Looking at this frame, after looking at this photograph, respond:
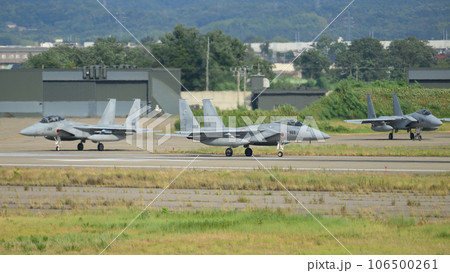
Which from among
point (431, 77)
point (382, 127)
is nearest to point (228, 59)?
point (431, 77)

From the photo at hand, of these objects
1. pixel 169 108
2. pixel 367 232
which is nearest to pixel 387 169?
pixel 367 232

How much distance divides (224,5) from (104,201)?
95.4m

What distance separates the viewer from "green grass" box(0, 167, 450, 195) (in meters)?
26.9

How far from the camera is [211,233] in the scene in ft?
56.5

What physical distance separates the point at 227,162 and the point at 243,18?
66423 mm

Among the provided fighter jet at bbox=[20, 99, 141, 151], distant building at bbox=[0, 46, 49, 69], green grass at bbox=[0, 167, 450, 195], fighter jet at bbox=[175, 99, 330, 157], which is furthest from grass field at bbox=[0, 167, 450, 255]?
distant building at bbox=[0, 46, 49, 69]

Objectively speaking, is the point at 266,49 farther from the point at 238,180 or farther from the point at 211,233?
the point at 211,233

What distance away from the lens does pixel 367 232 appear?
17.1 m

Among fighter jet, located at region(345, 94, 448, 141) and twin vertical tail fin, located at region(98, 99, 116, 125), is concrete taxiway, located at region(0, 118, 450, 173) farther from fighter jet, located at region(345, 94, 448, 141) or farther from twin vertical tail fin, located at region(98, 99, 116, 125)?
fighter jet, located at region(345, 94, 448, 141)

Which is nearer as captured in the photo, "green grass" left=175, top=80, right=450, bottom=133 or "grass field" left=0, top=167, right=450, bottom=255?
"grass field" left=0, top=167, right=450, bottom=255

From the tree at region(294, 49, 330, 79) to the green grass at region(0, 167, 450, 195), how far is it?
242 feet

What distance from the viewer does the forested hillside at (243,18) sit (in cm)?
8481

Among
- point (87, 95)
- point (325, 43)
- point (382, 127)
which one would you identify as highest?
point (325, 43)

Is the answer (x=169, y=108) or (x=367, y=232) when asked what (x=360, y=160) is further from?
(x=169, y=108)
